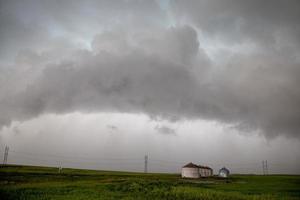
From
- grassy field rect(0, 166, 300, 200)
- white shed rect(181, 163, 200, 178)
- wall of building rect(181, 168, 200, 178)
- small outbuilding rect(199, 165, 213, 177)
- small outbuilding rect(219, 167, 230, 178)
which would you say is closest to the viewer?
grassy field rect(0, 166, 300, 200)

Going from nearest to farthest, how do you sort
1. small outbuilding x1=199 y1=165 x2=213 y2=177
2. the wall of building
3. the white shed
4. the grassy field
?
the grassy field < the wall of building < the white shed < small outbuilding x1=199 y1=165 x2=213 y2=177

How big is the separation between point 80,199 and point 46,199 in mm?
4198

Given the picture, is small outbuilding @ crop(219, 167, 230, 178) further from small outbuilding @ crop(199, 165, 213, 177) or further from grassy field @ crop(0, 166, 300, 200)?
grassy field @ crop(0, 166, 300, 200)

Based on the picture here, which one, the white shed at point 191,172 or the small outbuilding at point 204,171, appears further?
the small outbuilding at point 204,171

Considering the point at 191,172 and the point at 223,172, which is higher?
the point at 191,172

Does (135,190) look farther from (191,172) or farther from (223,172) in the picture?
(223,172)

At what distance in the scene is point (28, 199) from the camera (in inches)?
1302

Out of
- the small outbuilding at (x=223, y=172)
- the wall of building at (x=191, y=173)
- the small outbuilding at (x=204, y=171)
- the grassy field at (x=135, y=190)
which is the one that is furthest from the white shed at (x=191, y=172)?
the grassy field at (x=135, y=190)

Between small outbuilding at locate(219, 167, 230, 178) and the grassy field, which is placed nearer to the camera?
the grassy field

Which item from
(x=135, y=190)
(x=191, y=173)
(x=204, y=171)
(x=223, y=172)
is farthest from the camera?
(x=204, y=171)

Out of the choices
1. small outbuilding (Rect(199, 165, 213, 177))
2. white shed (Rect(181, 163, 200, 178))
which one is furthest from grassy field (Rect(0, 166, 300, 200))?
small outbuilding (Rect(199, 165, 213, 177))

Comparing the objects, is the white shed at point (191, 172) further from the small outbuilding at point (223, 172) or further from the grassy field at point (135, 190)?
the grassy field at point (135, 190)

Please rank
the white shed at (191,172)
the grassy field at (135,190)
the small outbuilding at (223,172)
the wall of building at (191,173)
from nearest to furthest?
the grassy field at (135,190)
the wall of building at (191,173)
the white shed at (191,172)
the small outbuilding at (223,172)

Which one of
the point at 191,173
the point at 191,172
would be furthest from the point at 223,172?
the point at 191,173
